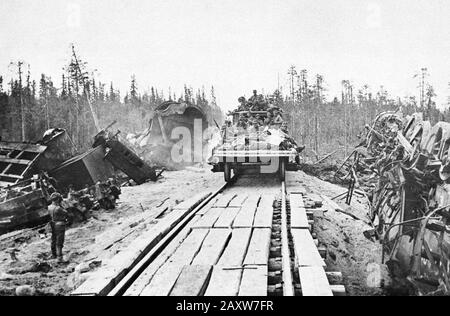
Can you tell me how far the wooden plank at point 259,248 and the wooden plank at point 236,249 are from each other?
0.23 feet

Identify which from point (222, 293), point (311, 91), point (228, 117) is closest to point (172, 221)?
point (222, 293)

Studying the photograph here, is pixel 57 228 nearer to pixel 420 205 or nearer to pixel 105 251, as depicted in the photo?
pixel 105 251

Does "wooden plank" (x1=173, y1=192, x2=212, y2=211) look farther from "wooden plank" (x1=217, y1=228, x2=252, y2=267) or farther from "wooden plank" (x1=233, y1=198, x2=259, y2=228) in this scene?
"wooden plank" (x1=217, y1=228, x2=252, y2=267)

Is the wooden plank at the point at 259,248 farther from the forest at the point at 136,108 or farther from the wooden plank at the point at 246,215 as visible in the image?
the forest at the point at 136,108

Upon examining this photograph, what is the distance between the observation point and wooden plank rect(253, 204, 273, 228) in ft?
20.3

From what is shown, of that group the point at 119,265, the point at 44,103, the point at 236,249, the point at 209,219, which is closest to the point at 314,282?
the point at 236,249

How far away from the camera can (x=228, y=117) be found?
15336mm

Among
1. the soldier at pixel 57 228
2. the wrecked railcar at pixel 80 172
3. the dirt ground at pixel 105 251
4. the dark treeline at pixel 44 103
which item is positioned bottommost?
the dirt ground at pixel 105 251

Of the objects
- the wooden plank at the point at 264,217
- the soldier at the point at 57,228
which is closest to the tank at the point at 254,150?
the wooden plank at the point at 264,217

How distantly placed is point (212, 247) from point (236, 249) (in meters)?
0.33

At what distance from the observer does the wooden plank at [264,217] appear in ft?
20.3

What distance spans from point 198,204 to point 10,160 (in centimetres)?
533
